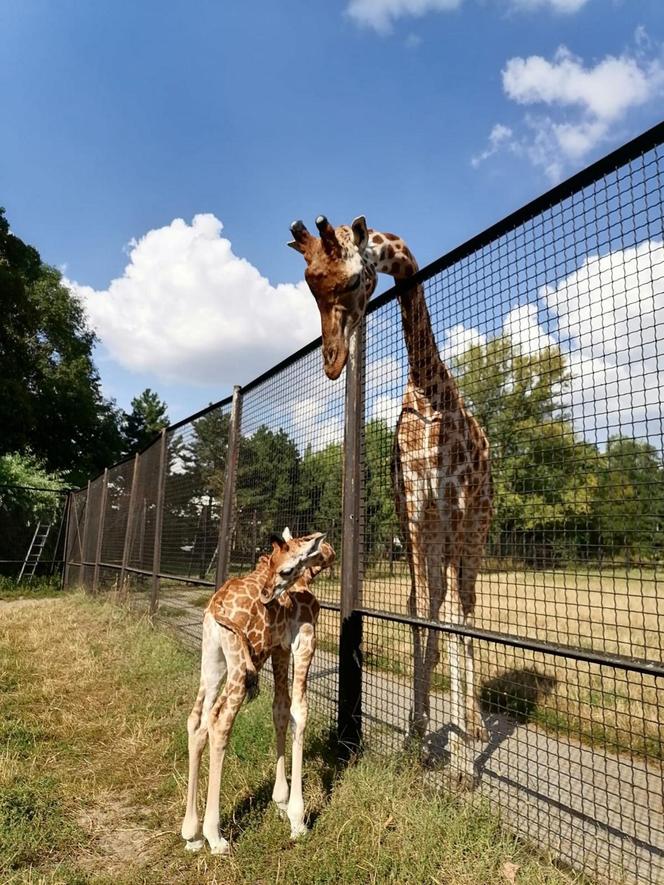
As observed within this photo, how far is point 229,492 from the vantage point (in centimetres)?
563

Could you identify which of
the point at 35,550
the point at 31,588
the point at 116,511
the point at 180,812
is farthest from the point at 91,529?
the point at 180,812

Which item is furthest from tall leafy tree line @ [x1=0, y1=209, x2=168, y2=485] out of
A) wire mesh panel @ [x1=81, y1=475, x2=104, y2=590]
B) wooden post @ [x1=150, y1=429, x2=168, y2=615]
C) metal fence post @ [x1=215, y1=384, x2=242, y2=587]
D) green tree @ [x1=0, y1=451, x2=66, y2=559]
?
metal fence post @ [x1=215, y1=384, x2=242, y2=587]

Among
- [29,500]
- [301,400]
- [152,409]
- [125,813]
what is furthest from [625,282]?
[152,409]

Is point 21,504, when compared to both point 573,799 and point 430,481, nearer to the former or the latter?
point 430,481

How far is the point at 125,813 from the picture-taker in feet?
10.0

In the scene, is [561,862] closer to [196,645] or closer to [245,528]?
[245,528]

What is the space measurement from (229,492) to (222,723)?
3194 millimetres

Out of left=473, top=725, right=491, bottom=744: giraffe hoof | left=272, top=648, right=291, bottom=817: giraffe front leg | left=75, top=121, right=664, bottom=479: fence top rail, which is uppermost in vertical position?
left=75, top=121, right=664, bottom=479: fence top rail

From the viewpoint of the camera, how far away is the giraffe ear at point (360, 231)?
3271 mm

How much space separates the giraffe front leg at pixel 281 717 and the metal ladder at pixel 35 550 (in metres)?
14.2

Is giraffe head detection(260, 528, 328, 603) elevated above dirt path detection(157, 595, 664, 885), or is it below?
above

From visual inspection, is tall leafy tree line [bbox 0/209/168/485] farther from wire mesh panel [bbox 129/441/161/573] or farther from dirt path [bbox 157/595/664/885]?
dirt path [bbox 157/595/664/885]

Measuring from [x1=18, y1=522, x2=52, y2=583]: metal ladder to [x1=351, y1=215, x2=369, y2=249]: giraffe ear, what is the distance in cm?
1458

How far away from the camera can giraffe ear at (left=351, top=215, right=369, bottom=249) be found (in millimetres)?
3271
